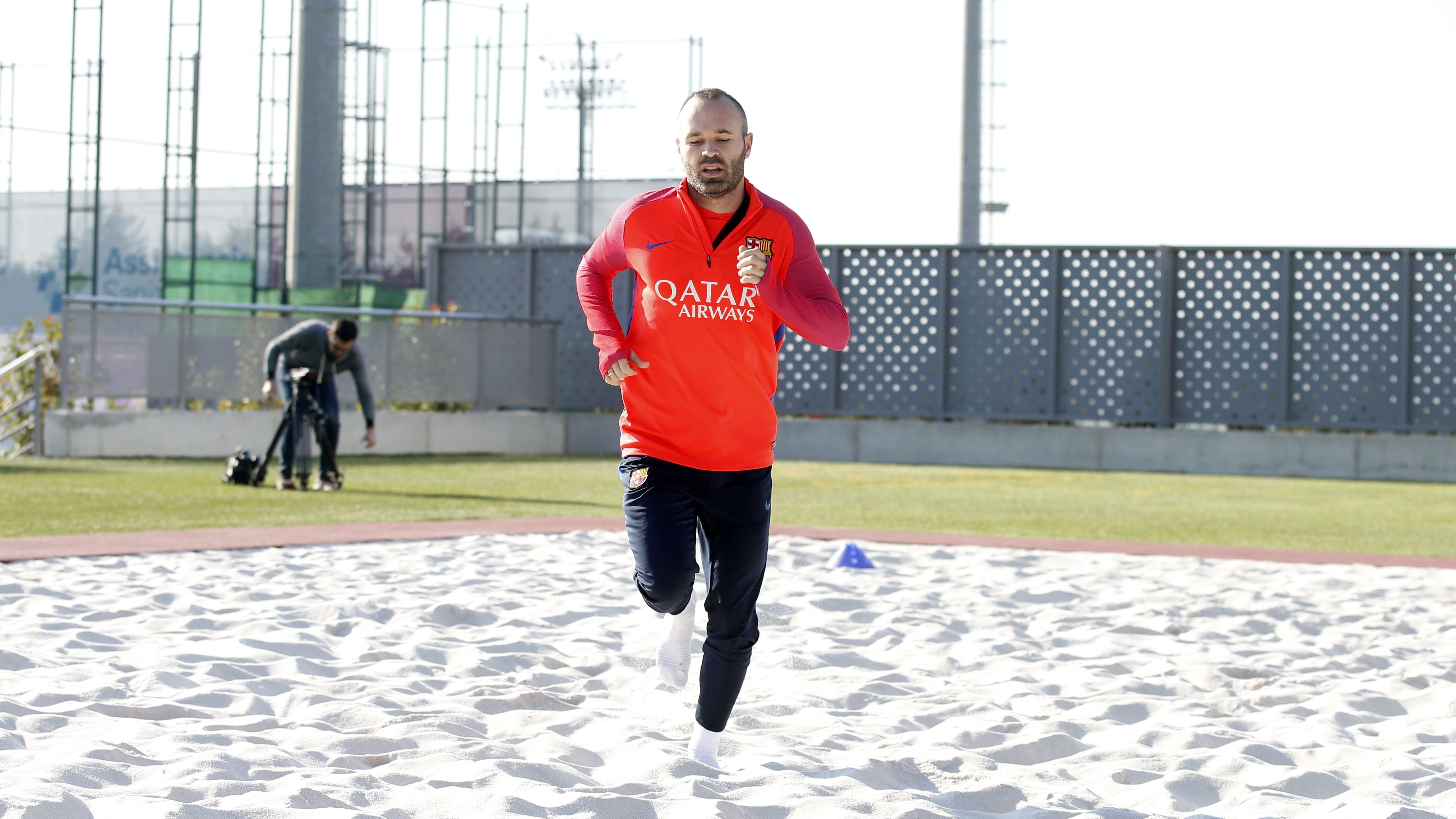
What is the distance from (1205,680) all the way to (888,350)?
1292cm

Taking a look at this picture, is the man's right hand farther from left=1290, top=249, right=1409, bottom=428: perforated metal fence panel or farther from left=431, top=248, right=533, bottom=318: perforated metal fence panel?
left=431, top=248, right=533, bottom=318: perforated metal fence panel

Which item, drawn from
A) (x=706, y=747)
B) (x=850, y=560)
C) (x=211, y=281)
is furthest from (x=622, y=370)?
(x=211, y=281)

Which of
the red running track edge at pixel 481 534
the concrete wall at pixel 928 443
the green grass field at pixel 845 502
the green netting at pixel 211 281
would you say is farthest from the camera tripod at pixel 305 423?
the green netting at pixel 211 281

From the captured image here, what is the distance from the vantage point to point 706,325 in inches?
127

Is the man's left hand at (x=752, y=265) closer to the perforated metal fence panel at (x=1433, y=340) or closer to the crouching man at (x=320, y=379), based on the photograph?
the crouching man at (x=320, y=379)

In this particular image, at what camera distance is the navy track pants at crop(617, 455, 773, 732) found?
327cm

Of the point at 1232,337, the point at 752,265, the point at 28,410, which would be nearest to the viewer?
the point at 752,265

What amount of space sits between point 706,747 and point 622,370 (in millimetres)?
924

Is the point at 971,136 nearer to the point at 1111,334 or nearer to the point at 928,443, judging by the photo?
the point at 1111,334

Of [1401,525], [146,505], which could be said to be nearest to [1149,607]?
[1401,525]

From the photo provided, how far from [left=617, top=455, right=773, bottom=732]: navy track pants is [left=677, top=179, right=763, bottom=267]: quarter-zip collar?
51 centimetres

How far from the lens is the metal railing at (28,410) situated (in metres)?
13.6

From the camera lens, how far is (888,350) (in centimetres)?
1734

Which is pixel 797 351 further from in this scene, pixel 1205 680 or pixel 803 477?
pixel 1205 680
